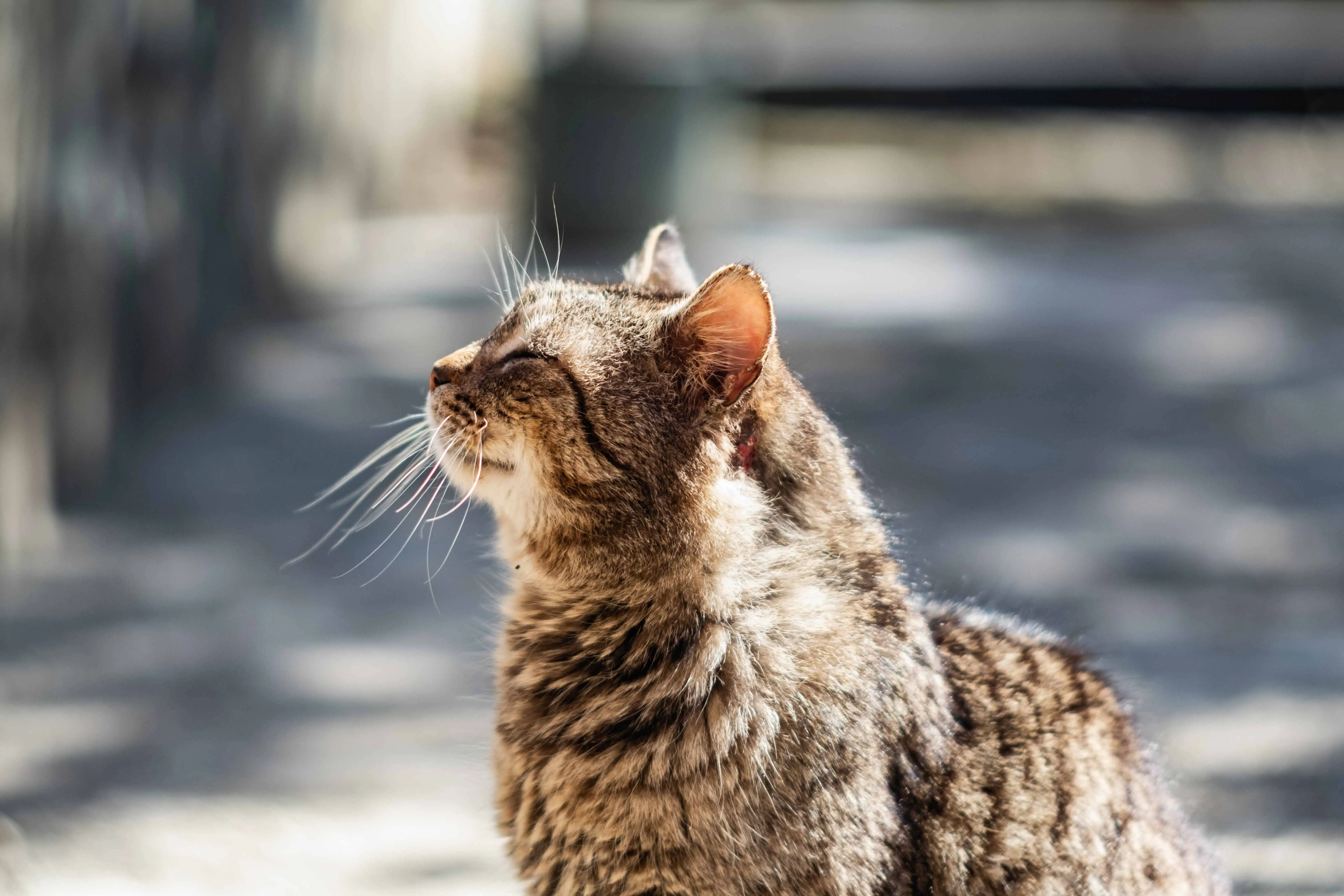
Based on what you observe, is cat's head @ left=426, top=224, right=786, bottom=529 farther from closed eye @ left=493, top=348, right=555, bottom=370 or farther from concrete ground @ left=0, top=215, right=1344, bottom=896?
concrete ground @ left=0, top=215, right=1344, bottom=896

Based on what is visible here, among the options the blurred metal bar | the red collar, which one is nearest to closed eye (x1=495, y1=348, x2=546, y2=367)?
the red collar

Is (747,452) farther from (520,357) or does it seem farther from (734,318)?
(520,357)

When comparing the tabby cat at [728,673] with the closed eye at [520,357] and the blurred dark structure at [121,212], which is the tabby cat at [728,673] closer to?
the closed eye at [520,357]

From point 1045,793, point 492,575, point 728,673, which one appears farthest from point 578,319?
point 492,575

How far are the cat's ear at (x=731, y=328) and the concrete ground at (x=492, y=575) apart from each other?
29.4 inches

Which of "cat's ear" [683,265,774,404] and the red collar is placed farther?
the red collar

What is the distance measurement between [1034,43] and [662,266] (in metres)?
12.2

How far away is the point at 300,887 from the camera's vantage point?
317 cm

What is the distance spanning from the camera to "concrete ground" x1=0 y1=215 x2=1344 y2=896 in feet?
11.2

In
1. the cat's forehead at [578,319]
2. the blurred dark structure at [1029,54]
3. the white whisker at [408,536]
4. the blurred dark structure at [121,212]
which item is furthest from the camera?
the blurred dark structure at [1029,54]

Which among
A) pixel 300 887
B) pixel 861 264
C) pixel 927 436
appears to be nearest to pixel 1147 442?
pixel 927 436

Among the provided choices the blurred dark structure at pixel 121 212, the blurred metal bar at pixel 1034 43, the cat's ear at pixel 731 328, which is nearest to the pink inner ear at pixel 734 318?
the cat's ear at pixel 731 328

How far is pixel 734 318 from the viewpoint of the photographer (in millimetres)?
2213

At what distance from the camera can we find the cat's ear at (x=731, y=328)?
7.13 feet
